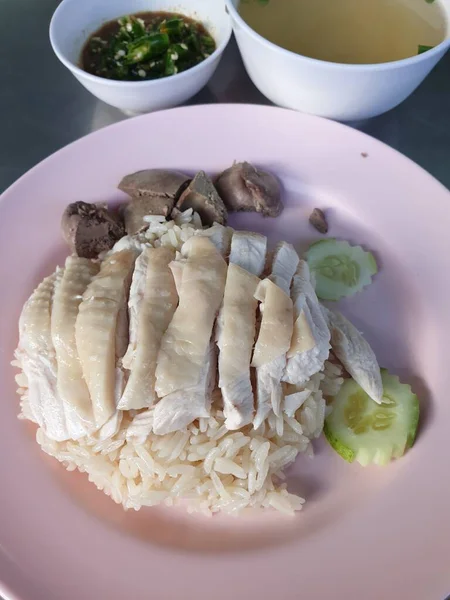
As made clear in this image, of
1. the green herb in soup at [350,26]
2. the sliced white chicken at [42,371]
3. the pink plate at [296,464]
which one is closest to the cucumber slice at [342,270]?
the pink plate at [296,464]

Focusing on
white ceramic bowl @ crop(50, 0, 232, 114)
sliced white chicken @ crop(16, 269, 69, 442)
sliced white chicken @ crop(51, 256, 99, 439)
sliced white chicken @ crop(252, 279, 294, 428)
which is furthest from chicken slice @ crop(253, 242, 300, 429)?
white ceramic bowl @ crop(50, 0, 232, 114)

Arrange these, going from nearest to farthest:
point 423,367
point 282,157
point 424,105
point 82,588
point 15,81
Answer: point 82,588, point 423,367, point 282,157, point 424,105, point 15,81

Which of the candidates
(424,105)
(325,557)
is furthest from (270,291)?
(424,105)

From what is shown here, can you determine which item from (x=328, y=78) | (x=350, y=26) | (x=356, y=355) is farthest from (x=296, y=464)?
(x=350, y=26)

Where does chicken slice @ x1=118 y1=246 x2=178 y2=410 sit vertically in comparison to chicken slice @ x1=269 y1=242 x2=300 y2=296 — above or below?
below

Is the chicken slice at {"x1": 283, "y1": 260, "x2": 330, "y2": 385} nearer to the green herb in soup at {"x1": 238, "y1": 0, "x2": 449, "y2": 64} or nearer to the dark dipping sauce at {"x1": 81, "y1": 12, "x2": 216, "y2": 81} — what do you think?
the green herb in soup at {"x1": 238, "y1": 0, "x2": 449, "y2": 64}

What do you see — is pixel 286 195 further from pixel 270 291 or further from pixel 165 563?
pixel 165 563
